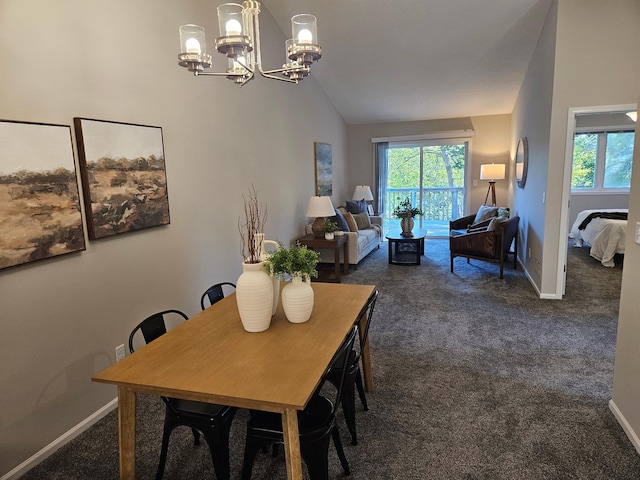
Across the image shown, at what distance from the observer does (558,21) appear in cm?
383

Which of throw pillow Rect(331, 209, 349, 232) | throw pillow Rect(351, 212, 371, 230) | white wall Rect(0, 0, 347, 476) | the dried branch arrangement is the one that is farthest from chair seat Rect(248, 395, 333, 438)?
throw pillow Rect(351, 212, 371, 230)

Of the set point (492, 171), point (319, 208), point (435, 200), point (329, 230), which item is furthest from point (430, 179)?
point (319, 208)

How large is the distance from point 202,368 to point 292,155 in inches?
159

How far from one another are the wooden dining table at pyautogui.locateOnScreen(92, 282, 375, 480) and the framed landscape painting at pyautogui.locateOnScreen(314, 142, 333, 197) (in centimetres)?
427

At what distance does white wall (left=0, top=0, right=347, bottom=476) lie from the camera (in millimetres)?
1960

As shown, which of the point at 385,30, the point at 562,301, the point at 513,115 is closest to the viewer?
the point at 562,301

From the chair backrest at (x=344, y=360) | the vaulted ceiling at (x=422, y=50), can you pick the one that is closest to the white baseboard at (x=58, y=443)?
the chair backrest at (x=344, y=360)

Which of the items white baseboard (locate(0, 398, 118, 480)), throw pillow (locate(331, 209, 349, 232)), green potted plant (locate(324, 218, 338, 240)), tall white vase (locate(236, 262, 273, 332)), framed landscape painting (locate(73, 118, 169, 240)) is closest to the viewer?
tall white vase (locate(236, 262, 273, 332))

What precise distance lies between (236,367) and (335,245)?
11.9 feet

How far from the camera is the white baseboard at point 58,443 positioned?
6.42ft

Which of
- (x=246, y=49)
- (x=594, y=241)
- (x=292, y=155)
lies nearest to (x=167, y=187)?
(x=246, y=49)

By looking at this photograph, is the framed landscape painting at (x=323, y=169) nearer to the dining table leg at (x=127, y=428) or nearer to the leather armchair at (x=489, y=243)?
→ the leather armchair at (x=489, y=243)

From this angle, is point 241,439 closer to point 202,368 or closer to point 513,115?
point 202,368

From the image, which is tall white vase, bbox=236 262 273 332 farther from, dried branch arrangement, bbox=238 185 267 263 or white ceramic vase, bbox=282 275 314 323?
dried branch arrangement, bbox=238 185 267 263
